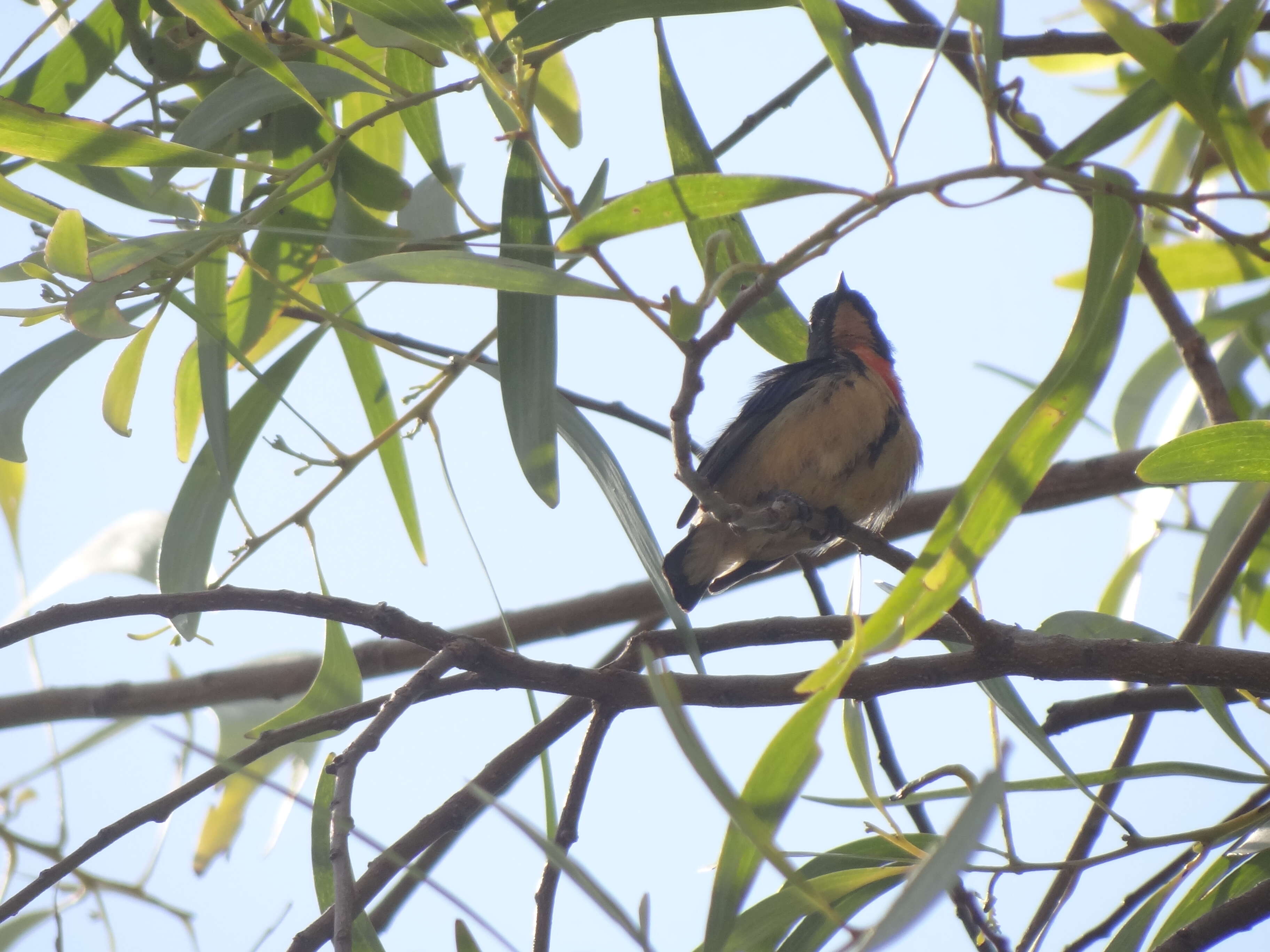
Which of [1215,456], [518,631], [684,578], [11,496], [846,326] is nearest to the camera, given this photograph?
[1215,456]

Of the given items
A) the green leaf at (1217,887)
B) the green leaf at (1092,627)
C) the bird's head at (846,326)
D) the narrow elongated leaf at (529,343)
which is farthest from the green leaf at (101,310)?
the bird's head at (846,326)

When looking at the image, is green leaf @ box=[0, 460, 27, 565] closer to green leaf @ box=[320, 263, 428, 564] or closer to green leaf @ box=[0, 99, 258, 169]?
green leaf @ box=[320, 263, 428, 564]

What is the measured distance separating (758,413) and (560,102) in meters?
1.17

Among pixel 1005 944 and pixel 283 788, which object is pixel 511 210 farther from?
pixel 1005 944

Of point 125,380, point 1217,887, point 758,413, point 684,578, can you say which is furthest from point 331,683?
point 758,413

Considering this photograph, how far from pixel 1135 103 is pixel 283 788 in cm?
114

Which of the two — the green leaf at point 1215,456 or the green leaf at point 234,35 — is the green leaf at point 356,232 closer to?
the green leaf at point 234,35

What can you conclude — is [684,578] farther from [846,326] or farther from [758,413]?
[846,326]

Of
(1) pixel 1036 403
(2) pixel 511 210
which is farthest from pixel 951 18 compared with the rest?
(2) pixel 511 210

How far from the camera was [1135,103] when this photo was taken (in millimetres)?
1239

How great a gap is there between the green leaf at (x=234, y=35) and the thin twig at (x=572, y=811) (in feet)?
3.13

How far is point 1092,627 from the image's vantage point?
5.67 feet

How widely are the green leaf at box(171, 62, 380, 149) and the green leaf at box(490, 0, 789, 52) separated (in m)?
0.38

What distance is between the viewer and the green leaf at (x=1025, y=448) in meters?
1.05
